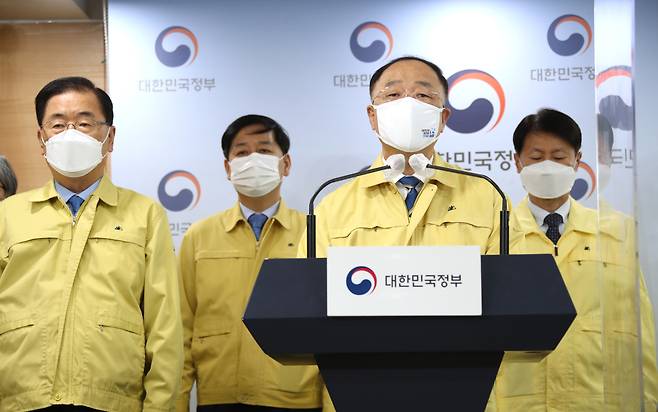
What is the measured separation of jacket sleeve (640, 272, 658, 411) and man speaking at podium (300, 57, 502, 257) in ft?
2.53

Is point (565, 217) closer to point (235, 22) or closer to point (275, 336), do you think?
point (235, 22)

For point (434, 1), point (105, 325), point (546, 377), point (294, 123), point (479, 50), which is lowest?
point (546, 377)

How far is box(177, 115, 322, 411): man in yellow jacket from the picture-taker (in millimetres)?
3322

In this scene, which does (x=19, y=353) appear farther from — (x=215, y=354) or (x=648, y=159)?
(x=648, y=159)

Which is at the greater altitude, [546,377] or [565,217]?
[565,217]

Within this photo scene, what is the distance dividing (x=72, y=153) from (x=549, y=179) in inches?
75.7

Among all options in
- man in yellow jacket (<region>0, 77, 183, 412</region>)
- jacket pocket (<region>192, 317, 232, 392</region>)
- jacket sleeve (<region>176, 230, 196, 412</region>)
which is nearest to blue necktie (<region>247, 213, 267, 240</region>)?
jacket sleeve (<region>176, 230, 196, 412</region>)

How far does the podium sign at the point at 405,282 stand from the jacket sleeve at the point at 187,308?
201cm

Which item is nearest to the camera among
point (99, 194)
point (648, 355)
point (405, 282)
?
point (405, 282)

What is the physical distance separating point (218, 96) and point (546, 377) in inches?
77.2

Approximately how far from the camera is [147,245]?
2852 mm

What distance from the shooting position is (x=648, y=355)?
5.80 ft

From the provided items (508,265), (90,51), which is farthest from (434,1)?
(508,265)

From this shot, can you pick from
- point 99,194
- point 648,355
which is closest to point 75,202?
point 99,194
